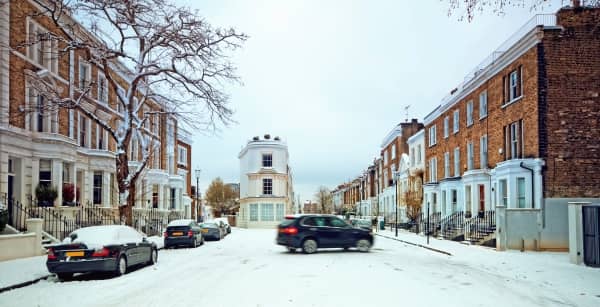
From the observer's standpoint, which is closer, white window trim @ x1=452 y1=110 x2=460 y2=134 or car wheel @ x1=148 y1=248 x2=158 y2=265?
car wheel @ x1=148 y1=248 x2=158 y2=265

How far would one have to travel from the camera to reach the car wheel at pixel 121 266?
1415 cm

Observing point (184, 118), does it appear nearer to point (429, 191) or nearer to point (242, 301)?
point (242, 301)

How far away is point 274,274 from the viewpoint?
14.4 m

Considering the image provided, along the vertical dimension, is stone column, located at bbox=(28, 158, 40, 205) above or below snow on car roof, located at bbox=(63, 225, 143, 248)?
above

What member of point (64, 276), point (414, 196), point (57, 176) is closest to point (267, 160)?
point (414, 196)

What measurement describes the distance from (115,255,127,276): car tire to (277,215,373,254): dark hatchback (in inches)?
306

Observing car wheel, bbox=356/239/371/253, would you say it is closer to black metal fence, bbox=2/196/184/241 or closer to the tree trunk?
the tree trunk

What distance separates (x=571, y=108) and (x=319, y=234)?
11437 mm

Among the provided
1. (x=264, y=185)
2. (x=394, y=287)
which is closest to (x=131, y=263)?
(x=394, y=287)

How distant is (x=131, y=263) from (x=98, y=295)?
161 inches

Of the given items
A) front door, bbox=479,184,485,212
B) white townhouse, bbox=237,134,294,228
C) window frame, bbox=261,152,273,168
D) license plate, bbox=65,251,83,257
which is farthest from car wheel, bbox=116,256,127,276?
window frame, bbox=261,152,273,168

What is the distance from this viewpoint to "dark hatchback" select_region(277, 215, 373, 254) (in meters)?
21.2

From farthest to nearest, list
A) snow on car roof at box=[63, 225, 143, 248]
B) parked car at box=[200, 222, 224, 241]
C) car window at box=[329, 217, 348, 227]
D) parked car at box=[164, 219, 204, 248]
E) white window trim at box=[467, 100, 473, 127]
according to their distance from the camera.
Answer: parked car at box=[200, 222, 224, 241] < white window trim at box=[467, 100, 473, 127] < parked car at box=[164, 219, 204, 248] < car window at box=[329, 217, 348, 227] < snow on car roof at box=[63, 225, 143, 248]

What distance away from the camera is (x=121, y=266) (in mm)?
14375
